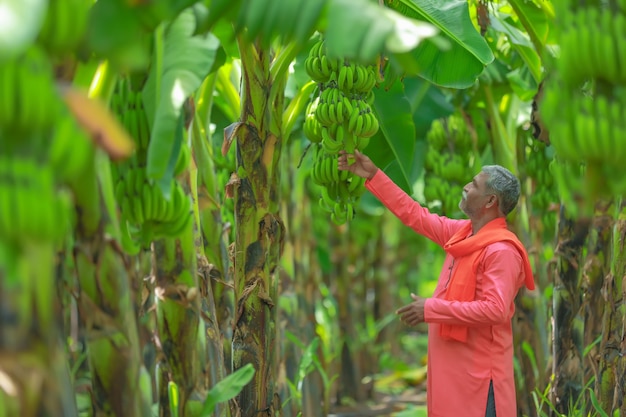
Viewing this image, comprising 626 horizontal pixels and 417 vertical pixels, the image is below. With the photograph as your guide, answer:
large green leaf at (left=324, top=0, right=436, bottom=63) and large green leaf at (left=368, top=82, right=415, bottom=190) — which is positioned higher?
large green leaf at (left=324, top=0, right=436, bottom=63)

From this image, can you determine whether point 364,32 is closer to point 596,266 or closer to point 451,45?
point 451,45

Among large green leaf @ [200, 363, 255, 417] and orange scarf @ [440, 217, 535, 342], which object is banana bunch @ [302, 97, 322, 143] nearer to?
orange scarf @ [440, 217, 535, 342]

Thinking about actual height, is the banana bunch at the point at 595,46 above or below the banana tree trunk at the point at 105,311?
above

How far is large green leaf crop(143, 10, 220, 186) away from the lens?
2.13 meters

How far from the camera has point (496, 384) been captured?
118 inches

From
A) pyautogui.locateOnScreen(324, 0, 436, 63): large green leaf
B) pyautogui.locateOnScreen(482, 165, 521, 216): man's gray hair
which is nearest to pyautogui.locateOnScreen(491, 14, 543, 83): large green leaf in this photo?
pyautogui.locateOnScreen(482, 165, 521, 216): man's gray hair

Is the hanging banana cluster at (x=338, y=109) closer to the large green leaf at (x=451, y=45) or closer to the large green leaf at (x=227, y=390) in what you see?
the large green leaf at (x=451, y=45)

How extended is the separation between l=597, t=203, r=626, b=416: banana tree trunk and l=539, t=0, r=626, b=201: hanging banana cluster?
3.83 ft

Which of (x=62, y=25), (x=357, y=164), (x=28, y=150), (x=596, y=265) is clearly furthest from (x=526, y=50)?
(x=28, y=150)

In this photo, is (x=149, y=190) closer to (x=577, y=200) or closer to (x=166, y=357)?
(x=166, y=357)

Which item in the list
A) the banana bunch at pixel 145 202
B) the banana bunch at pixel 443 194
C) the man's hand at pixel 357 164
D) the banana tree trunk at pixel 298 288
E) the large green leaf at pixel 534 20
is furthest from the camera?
the banana tree trunk at pixel 298 288

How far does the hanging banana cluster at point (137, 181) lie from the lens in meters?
2.32

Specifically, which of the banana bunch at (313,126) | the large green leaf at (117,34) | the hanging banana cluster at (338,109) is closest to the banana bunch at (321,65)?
the hanging banana cluster at (338,109)

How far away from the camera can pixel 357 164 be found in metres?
3.19
